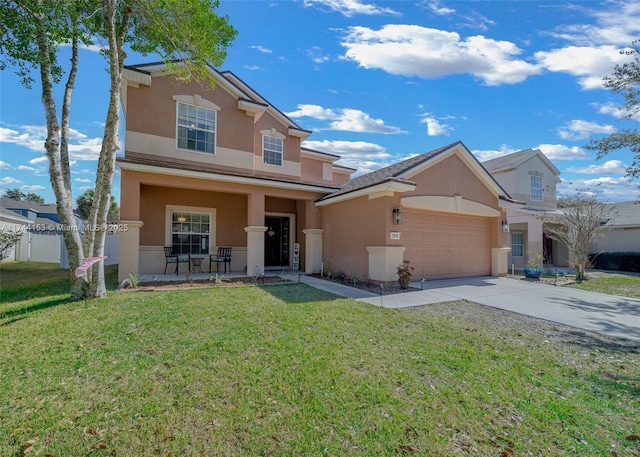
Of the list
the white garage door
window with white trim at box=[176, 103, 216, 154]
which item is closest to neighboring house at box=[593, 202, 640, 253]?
the white garage door

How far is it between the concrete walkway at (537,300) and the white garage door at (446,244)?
0.76 m

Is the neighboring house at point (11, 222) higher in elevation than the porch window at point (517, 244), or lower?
higher

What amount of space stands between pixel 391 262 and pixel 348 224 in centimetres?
255

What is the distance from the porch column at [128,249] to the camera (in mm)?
9672

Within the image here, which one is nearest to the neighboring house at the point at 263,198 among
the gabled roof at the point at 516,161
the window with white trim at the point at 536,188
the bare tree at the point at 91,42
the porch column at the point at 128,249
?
the porch column at the point at 128,249

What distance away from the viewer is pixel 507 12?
31.2 ft

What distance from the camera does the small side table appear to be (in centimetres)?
1280

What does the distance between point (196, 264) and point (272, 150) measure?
6.06 metres

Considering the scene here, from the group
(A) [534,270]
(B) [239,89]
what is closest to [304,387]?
(A) [534,270]

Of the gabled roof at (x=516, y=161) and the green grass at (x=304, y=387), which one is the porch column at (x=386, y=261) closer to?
the green grass at (x=304, y=387)

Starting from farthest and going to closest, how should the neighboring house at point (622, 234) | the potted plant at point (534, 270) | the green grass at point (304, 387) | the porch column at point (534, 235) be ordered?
the neighboring house at point (622, 234) → the porch column at point (534, 235) → the potted plant at point (534, 270) → the green grass at point (304, 387)

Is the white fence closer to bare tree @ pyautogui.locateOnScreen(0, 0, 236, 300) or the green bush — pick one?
bare tree @ pyautogui.locateOnScreen(0, 0, 236, 300)

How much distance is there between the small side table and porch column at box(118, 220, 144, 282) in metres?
3.02

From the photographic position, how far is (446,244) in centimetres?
1216
